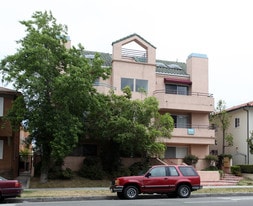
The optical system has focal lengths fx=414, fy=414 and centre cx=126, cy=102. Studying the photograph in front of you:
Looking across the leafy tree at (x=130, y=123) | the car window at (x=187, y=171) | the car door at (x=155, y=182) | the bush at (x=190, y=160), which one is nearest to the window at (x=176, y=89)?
the bush at (x=190, y=160)

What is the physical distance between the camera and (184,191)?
20219 mm

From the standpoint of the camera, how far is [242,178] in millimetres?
33781

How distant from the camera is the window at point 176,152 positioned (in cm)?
3747

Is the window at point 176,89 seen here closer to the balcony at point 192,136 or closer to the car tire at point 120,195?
the balcony at point 192,136

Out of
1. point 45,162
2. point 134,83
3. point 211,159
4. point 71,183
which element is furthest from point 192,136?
point 45,162

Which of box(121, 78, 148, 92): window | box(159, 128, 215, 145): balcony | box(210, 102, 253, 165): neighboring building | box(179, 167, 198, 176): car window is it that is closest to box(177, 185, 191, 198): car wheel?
box(179, 167, 198, 176): car window

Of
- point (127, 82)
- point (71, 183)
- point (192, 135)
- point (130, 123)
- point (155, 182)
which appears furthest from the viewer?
point (192, 135)

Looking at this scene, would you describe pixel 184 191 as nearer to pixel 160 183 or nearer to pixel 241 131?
pixel 160 183

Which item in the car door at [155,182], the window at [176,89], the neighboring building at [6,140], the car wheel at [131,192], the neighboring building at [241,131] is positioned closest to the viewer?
the car wheel at [131,192]

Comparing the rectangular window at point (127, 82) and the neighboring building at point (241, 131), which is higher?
the rectangular window at point (127, 82)

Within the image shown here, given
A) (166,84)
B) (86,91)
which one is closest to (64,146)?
(86,91)

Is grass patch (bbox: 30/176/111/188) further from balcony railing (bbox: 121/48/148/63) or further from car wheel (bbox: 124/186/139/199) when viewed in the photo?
balcony railing (bbox: 121/48/148/63)

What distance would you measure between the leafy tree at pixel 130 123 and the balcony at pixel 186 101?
5.36m

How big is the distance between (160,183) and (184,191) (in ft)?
4.30
